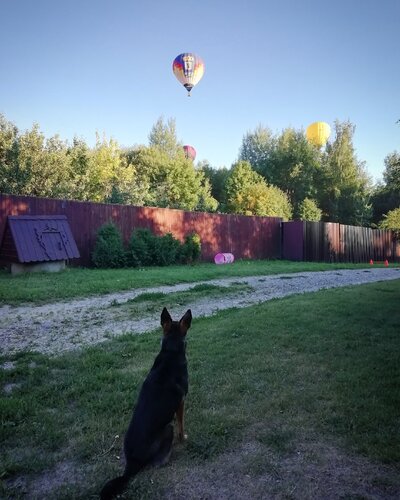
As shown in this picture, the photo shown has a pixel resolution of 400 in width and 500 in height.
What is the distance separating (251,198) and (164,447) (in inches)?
1200

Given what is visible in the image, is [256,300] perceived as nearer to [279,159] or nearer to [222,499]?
[222,499]

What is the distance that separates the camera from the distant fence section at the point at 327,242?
72.4ft

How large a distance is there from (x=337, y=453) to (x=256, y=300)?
234 inches

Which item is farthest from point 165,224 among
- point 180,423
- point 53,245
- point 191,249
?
point 180,423

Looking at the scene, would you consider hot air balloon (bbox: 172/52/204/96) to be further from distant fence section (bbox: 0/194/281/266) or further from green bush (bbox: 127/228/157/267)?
green bush (bbox: 127/228/157/267)

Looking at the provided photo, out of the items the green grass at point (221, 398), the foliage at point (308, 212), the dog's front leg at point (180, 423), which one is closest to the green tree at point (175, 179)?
the foliage at point (308, 212)

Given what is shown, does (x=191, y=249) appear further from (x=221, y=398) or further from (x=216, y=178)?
(x=216, y=178)

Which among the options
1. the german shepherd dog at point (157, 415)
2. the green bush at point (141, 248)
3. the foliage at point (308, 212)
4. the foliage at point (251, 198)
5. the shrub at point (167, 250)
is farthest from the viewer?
the foliage at point (308, 212)

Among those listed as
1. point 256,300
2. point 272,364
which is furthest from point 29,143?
point 272,364

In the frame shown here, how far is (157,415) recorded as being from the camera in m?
2.36

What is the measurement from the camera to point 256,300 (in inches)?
331

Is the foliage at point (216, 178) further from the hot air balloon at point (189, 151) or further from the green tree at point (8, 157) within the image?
the green tree at point (8, 157)

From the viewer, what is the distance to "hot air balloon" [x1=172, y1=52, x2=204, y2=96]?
23.5m

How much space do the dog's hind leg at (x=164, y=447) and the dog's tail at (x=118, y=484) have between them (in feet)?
0.78
